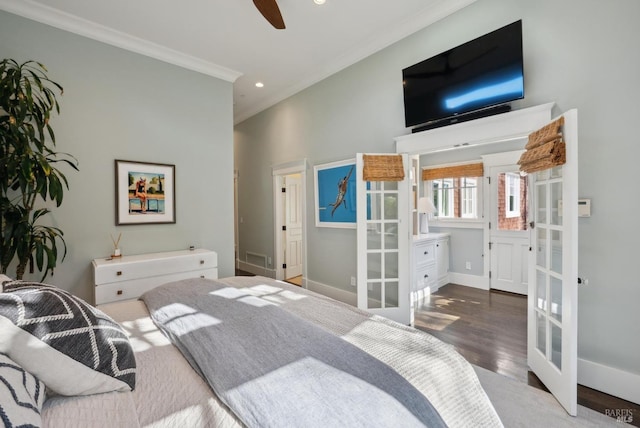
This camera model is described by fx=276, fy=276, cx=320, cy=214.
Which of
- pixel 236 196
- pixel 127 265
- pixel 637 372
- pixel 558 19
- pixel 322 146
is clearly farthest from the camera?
pixel 236 196

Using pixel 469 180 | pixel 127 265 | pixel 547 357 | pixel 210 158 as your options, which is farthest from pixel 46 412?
pixel 469 180

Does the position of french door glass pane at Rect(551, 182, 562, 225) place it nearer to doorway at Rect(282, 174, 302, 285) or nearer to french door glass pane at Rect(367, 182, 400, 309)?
french door glass pane at Rect(367, 182, 400, 309)

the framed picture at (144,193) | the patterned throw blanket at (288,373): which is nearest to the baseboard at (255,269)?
the framed picture at (144,193)

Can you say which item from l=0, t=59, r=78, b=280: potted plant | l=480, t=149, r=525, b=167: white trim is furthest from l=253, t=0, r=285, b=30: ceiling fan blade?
l=480, t=149, r=525, b=167: white trim

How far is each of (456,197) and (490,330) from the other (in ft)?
8.31

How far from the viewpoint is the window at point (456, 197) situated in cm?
465

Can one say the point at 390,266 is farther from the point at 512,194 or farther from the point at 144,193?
the point at 144,193

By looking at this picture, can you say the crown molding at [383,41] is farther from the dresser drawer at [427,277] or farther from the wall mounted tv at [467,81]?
the dresser drawer at [427,277]

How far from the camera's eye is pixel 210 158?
145 inches

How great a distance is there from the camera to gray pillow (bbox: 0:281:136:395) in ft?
2.60

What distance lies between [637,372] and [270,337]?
7.88ft

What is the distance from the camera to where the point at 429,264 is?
13.6 ft

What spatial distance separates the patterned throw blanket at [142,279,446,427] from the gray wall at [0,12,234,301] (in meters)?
2.11

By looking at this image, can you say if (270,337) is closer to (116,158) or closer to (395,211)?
(395,211)
